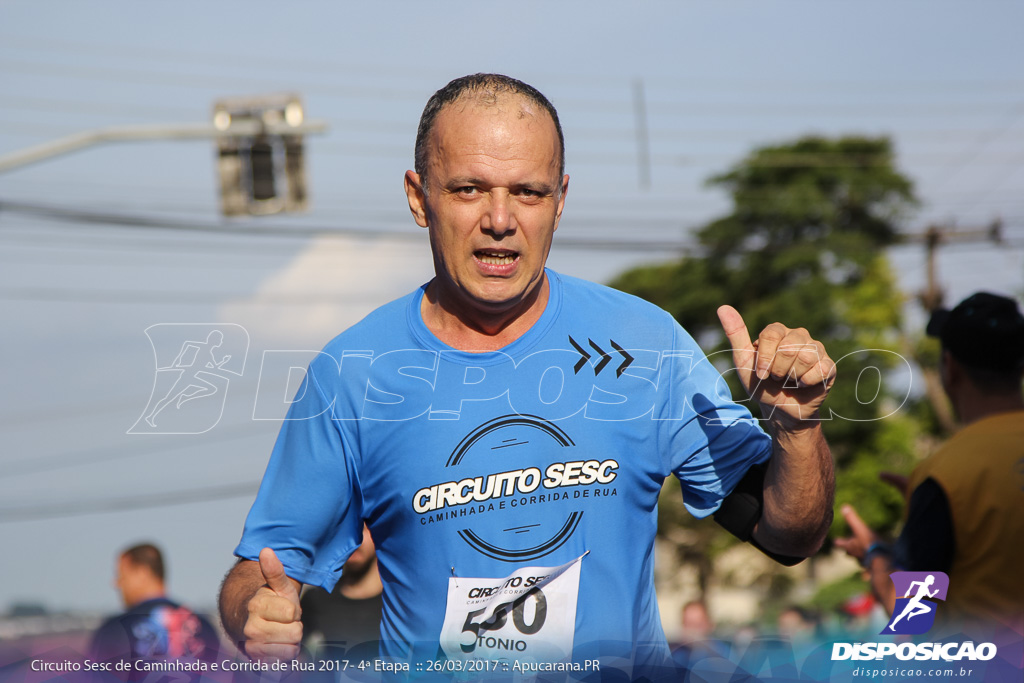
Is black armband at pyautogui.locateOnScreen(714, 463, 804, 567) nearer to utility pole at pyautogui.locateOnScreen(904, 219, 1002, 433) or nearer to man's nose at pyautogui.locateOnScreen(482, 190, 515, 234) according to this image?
man's nose at pyautogui.locateOnScreen(482, 190, 515, 234)

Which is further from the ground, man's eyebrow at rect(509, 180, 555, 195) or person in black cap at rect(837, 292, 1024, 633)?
man's eyebrow at rect(509, 180, 555, 195)

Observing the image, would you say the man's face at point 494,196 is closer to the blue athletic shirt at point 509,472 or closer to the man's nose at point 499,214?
the man's nose at point 499,214

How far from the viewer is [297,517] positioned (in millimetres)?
2633

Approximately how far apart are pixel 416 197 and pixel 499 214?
37cm

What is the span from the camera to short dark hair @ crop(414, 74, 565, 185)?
270cm

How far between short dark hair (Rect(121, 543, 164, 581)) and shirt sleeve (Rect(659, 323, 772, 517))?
4.15 m

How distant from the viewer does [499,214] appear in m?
2.62

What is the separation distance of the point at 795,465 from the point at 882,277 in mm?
24899

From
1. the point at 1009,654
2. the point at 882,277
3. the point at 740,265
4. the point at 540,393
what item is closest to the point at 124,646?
the point at 540,393

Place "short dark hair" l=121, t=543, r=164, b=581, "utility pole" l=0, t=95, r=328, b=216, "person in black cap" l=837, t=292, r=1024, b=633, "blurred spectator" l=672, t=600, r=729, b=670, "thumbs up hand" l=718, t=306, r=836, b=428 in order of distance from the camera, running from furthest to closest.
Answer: "utility pole" l=0, t=95, r=328, b=216, "short dark hair" l=121, t=543, r=164, b=581, "person in black cap" l=837, t=292, r=1024, b=633, "blurred spectator" l=672, t=600, r=729, b=670, "thumbs up hand" l=718, t=306, r=836, b=428

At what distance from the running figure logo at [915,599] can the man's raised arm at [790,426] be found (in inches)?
12.4

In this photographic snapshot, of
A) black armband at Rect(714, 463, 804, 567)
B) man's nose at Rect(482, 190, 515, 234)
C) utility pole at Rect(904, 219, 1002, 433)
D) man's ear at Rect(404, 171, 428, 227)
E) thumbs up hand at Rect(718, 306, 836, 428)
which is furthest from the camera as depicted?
utility pole at Rect(904, 219, 1002, 433)

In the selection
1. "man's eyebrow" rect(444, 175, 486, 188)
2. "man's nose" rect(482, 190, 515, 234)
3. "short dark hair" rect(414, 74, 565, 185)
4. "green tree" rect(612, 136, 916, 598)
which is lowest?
"green tree" rect(612, 136, 916, 598)

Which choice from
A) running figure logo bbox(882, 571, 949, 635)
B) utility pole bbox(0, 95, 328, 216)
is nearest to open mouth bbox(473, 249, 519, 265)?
running figure logo bbox(882, 571, 949, 635)
